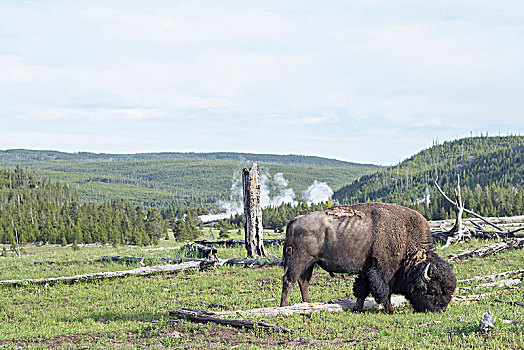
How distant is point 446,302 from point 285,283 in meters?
3.85

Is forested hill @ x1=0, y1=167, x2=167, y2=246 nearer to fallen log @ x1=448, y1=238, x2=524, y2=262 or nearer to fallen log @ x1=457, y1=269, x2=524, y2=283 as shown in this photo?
fallen log @ x1=448, y1=238, x2=524, y2=262

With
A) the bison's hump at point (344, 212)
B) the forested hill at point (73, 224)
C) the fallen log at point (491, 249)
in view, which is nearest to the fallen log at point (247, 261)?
the fallen log at point (491, 249)

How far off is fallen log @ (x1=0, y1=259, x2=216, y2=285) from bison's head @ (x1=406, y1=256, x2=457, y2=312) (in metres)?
9.64

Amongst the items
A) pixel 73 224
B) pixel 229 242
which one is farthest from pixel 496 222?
pixel 73 224

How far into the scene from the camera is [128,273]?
18109mm

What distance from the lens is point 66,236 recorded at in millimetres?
83938

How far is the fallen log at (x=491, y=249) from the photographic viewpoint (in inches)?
754

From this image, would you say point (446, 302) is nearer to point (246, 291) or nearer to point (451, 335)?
point (451, 335)

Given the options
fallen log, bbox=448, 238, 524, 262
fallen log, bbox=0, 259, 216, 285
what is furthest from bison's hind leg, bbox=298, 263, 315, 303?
fallen log, bbox=448, 238, 524, 262

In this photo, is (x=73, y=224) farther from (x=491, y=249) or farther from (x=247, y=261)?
(x=491, y=249)

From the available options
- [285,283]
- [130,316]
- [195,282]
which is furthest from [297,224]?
[195,282]

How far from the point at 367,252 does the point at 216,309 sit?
4.21 m

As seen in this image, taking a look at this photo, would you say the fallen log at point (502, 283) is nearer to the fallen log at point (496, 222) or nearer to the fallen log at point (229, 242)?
the fallen log at point (229, 242)

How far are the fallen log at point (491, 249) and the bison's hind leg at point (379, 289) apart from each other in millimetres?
8185
